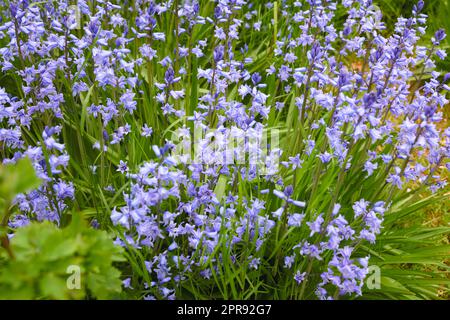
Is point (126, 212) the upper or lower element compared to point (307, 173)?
lower

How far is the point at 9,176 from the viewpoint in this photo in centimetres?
182

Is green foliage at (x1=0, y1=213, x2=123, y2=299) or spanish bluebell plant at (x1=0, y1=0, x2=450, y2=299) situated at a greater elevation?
spanish bluebell plant at (x1=0, y1=0, x2=450, y2=299)

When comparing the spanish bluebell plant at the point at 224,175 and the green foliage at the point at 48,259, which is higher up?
the spanish bluebell plant at the point at 224,175

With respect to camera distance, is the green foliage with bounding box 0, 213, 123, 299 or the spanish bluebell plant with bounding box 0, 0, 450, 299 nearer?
the green foliage with bounding box 0, 213, 123, 299

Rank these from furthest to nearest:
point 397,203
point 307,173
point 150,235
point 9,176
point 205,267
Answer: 1. point 397,203
2. point 307,173
3. point 205,267
4. point 150,235
5. point 9,176

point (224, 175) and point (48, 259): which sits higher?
point (224, 175)

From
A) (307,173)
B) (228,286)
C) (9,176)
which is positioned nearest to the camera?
(9,176)

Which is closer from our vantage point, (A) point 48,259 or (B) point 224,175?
(A) point 48,259

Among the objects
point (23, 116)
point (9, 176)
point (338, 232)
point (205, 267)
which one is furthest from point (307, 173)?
point (9, 176)

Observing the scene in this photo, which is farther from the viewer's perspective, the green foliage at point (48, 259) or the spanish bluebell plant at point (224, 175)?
the spanish bluebell plant at point (224, 175)

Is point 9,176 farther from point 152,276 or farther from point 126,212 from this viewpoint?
point 152,276
